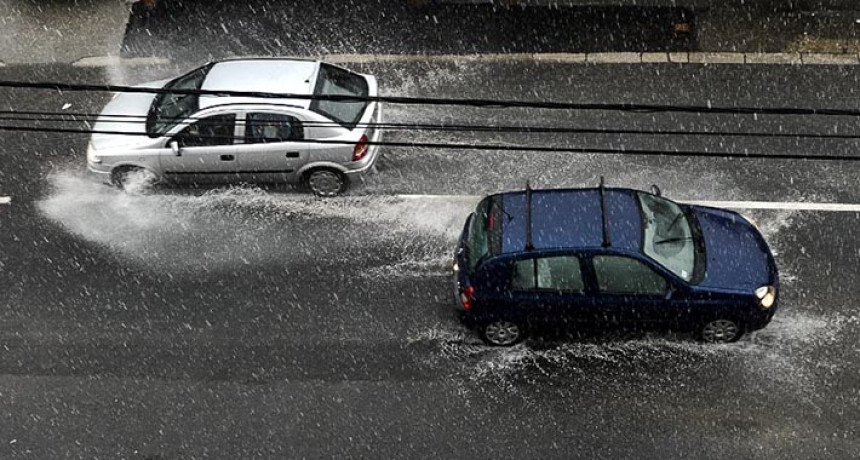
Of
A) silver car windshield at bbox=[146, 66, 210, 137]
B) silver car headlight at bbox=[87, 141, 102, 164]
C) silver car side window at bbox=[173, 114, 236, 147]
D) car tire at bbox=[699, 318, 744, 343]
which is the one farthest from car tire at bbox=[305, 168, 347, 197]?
car tire at bbox=[699, 318, 744, 343]

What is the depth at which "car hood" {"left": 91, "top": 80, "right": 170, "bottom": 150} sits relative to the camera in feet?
45.6

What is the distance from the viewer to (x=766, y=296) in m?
11.1

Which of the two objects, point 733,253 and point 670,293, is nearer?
point 670,293

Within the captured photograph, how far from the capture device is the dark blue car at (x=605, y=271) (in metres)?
11.0

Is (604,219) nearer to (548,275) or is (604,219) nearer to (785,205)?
(548,275)

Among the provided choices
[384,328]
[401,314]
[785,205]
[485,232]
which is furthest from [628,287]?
[785,205]

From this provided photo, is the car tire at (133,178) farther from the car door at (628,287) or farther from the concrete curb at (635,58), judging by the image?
the car door at (628,287)

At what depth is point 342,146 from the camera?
13.6m

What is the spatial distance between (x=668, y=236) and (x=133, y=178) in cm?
747

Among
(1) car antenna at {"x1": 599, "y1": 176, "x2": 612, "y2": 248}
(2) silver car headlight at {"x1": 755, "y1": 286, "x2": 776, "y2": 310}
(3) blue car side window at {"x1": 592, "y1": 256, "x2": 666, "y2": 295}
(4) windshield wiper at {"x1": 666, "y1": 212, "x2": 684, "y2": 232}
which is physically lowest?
(2) silver car headlight at {"x1": 755, "y1": 286, "x2": 776, "y2": 310}

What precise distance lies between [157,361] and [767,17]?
11231 mm

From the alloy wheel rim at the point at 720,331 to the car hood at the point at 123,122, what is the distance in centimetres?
769

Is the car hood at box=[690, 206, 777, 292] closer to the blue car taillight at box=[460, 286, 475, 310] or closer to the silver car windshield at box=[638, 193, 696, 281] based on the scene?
the silver car windshield at box=[638, 193, 696, 281]

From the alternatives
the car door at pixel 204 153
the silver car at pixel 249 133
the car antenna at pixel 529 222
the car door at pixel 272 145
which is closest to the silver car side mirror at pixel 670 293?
the car antenna at pixel 529 222
